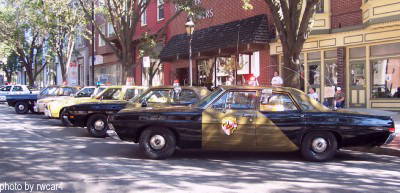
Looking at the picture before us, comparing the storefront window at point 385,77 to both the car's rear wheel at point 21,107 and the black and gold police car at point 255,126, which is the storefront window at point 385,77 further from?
the car's rear wheel at point 21,107

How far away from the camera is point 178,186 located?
6.14 meters

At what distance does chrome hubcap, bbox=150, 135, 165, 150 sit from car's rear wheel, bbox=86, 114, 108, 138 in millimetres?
3861

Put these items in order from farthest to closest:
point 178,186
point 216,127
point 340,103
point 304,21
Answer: point 340,103 < point 304,21 < point 216,127 < point 178,186

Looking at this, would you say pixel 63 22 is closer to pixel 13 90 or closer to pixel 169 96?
pixel 13 90

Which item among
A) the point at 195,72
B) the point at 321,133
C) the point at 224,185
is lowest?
the point at 224,185

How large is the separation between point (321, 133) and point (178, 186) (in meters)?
3.44

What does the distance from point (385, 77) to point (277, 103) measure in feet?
29.1

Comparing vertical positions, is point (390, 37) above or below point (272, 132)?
above

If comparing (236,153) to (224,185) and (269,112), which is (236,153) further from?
(224,185)

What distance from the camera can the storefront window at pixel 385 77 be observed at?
15.2 meters

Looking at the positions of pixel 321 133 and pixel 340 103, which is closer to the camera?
pixel 321 133

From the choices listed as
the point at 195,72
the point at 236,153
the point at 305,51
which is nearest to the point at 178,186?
the point at 236,153

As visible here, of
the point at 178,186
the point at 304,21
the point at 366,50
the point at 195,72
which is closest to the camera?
the point at 178,186

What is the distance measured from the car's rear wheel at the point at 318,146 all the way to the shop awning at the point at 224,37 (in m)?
10.4
